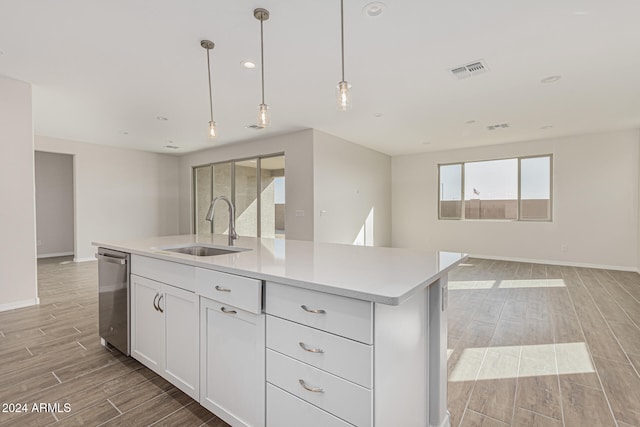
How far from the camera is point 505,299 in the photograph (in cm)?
379

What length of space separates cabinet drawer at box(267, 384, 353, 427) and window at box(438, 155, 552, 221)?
22.8 feet

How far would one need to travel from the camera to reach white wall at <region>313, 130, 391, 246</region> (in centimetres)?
561

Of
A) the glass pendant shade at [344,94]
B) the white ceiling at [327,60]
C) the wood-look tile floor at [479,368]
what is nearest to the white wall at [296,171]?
the white ceiling at [327,60]

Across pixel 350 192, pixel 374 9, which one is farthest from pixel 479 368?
pixel 350 192

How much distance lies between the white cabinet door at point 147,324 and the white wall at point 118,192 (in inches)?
229

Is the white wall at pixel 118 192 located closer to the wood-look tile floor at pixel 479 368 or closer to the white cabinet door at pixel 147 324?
the wood-look tile floor at pixel 479 368

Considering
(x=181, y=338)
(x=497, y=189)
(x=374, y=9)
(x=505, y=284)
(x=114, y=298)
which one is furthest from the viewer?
(x=497, y=189)

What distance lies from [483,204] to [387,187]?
2297 mm

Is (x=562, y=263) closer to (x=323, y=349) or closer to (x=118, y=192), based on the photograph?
(x=323, y=349)

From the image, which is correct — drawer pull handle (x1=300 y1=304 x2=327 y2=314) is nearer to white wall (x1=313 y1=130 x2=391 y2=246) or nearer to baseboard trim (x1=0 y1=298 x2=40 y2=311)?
baseboard trim (x1=0 y1=298 x2=40 y2=311)

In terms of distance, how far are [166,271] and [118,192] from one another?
6634 mm

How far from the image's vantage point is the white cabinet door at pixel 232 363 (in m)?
1.34

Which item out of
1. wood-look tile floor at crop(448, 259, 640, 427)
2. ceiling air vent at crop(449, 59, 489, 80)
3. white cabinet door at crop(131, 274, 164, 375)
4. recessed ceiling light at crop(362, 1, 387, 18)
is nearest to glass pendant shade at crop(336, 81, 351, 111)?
recessed ceiling light at crop(362, 1, 387, 18)

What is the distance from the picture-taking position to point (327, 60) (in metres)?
2.91
